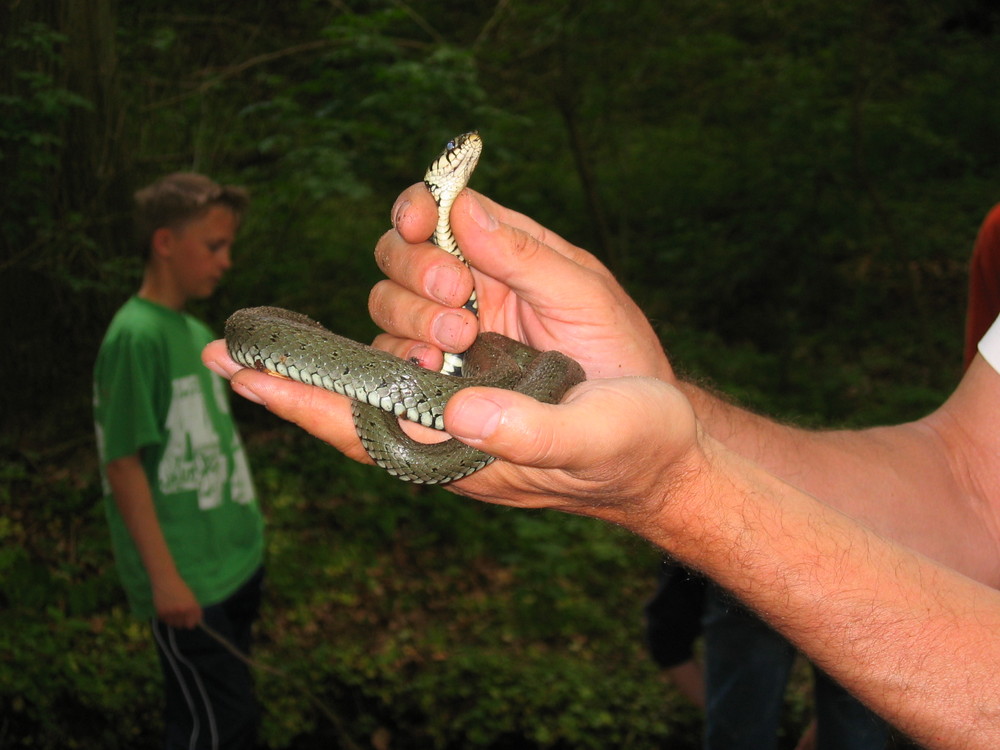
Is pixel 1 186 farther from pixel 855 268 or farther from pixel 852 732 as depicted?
pixel 855 268

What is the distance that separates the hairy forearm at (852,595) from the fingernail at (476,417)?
2.25ft

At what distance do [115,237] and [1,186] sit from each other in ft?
3.99

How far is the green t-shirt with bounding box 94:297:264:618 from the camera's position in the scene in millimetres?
4414

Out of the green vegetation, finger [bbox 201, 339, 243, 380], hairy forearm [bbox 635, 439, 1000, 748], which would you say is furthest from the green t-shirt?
hairy forearm [bbox 635, 439, 1000, 748]

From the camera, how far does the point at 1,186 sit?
5.20 meters

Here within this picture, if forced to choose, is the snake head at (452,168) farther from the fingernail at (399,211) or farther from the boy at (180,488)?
the boy at (180,488)

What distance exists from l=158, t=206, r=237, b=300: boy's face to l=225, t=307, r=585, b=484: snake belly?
177cm

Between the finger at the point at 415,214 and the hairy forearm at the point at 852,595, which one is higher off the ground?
the finger at the point at 415,214

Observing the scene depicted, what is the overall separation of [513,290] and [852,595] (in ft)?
5.07

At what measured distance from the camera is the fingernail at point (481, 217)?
8.59 ft

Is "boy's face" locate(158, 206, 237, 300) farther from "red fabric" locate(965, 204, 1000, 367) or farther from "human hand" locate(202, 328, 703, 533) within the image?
"red fabric" locate(965, 204, 1000, 367)

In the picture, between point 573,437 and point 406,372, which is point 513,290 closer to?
point 406,372

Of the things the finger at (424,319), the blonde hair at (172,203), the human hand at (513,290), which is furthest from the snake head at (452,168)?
the blonde hair at (172,203)

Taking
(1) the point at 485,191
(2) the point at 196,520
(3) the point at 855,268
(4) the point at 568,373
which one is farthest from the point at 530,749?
(3) the point at 855,268
